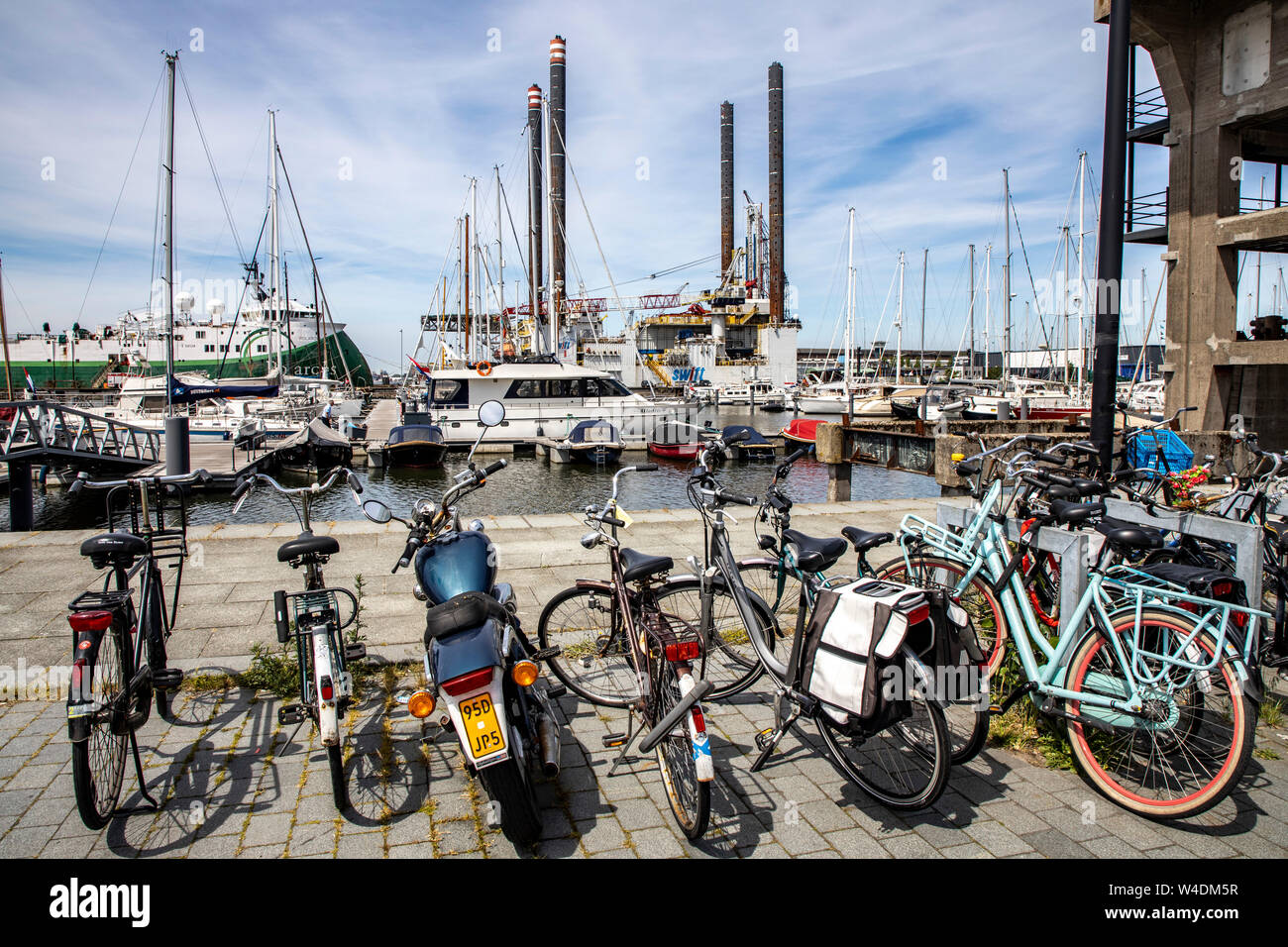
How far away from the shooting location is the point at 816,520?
8.48 m

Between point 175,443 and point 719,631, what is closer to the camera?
point 719,631

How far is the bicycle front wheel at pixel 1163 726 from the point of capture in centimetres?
272

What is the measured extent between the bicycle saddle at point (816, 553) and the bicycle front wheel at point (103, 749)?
2.65 m

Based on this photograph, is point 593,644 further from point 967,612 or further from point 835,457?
point 835,457

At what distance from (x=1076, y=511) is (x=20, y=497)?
13.4 meters

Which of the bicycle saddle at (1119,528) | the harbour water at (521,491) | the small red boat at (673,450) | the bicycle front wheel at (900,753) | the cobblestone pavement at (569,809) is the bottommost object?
the harbour water at (521,491)

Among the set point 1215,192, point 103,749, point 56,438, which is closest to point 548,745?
point 103,749

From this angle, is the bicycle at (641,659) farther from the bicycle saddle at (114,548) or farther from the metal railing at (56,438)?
the metal railing at (56,438)

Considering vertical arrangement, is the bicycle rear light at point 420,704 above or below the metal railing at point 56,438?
below

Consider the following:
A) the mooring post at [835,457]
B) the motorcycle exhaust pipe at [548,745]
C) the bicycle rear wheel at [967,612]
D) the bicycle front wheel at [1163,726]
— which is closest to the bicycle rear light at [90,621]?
the motorcycle exhaust pipe at [548,745]

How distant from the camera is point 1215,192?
12.8 m

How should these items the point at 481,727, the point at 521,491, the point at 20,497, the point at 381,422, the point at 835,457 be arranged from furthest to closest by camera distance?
the point at 381,422 < the point at 521,491 < the point at 20,497 < the point at 835,457 < the point at 481,727
